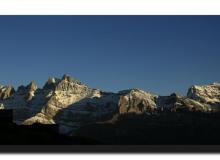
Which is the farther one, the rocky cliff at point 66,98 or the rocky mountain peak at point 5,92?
the rocky mountain peak at point 5,92

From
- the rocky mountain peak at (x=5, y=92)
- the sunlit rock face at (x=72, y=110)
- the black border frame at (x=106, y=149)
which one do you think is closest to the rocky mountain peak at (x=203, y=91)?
the sunlit rock face at (x=72, y=110)

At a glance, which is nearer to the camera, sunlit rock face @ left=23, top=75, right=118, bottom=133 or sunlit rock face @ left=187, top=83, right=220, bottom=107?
sunlit rock face @ left=23, top=75, right=118, bottom=133

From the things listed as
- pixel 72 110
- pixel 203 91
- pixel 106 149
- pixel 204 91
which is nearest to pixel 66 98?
pixel 72 110

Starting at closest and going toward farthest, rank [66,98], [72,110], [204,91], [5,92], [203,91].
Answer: [5,92] < [204,91] < [203,91] < [72,110] < [66,98]

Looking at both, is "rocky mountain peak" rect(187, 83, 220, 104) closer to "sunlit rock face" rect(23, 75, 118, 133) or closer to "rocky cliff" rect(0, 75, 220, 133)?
"rocky cliff" rect(0, 75, 220, 133)

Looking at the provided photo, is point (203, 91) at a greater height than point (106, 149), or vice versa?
point (203, 91)

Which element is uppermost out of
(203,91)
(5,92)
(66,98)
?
(203,91)

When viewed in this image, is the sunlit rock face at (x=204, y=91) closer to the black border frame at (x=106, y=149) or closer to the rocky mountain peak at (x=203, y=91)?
the rocky mountain peak at (x=203, y=91)

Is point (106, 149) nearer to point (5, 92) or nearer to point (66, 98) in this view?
point (5, 92)

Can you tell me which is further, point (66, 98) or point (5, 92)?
point (66, 98)

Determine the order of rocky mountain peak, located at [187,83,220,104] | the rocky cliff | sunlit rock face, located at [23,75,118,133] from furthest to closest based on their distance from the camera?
rocky mountain peak, located at [187,83,220,104] < sunlit rock face, located at [23,75,118,133] < the rocky cliff

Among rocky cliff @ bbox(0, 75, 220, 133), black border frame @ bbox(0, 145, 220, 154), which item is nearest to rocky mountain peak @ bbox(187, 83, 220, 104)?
rocky cliff @ bbox(0, 75, 220, 133)
